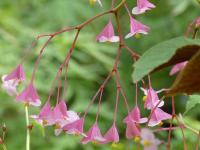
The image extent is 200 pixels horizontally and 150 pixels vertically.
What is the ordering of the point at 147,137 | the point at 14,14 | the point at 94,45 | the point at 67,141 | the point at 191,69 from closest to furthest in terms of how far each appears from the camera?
the point at 191,69 < the point at 147,137 < the point at 67,141 < the point at 94,45 < the point at 14,14

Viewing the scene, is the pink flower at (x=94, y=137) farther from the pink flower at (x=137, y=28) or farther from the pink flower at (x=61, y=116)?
the pink flower at (x=137, y=28)

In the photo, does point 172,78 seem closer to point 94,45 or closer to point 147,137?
point 94,45

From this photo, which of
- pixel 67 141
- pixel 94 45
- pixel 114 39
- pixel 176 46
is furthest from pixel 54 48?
pixel 176 46

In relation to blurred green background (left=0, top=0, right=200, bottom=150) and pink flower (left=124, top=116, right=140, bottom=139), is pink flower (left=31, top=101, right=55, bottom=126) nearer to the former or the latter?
pink flower (left=124, top=116, right=140, bottom=139)

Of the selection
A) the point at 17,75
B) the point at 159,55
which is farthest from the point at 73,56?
the point at 159,55

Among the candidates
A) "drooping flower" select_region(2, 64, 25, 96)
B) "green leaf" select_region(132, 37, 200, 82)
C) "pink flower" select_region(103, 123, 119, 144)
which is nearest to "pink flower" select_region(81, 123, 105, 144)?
"pink flower" select_region(103, 123, 119, 144)

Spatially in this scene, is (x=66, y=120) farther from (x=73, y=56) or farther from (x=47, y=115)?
(x=73, y=56)
